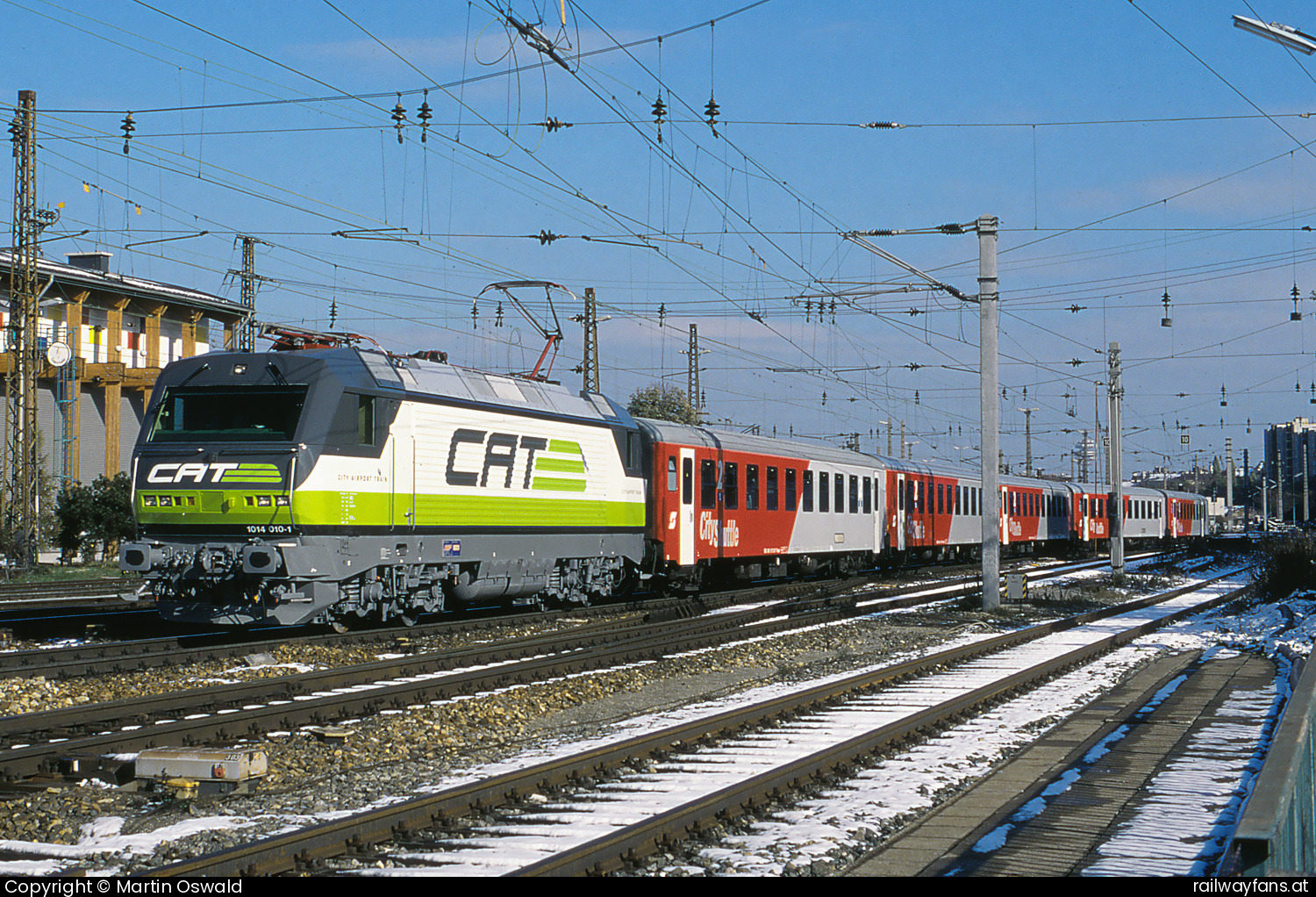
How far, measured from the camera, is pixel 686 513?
939 inches

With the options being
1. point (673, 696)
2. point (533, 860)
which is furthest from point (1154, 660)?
point (533, 860)

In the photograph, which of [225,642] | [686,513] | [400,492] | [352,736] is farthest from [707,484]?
[352,736]

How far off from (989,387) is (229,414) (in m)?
13.4

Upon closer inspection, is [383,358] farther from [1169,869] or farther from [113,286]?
[113,286]

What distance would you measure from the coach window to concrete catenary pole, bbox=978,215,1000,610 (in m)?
5.40

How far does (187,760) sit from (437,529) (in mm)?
8796

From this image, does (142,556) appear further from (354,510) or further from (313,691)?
(313,691)

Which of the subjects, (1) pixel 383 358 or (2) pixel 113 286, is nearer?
(1) pixel 383 358

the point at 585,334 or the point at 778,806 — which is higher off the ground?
the point at 585,334

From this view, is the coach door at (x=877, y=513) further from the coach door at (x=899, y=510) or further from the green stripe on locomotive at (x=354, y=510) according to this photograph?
the green stripe on locomotive at (x=354, y=510)

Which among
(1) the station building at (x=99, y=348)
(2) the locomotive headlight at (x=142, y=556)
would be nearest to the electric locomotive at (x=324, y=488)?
(2) the locomotive headlight at (x=142, y=556)

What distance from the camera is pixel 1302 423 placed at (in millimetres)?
130375

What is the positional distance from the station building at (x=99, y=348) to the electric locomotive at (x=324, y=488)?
29.0 m

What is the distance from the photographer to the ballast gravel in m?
7.07
